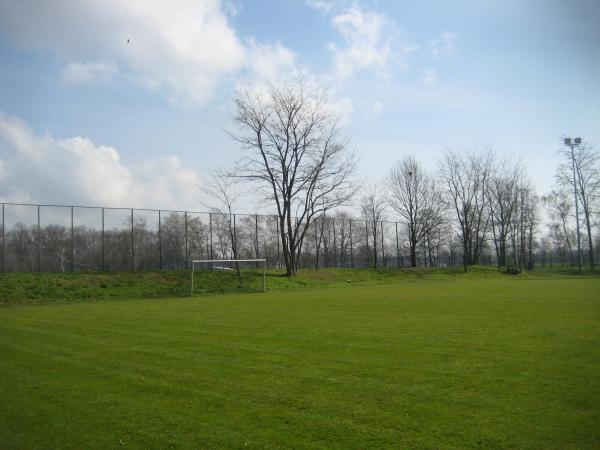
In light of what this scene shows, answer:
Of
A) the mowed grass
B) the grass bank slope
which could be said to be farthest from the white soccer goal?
the mowed grass

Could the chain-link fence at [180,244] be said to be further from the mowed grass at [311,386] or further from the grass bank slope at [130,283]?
the mowed grass at [311,386]

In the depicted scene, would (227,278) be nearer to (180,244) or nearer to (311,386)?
(180,244)

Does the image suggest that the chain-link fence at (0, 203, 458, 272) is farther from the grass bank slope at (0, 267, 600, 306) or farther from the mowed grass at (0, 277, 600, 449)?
the mowed grass at (0, 277, 600, 449)

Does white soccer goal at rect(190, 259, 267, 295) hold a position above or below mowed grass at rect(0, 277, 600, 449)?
above

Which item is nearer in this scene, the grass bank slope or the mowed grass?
the mowed grass

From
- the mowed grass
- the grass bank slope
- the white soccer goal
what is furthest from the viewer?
the white soccer goal

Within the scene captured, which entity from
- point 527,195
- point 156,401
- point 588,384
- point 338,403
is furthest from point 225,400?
point 527,195

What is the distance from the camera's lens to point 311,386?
6.51m

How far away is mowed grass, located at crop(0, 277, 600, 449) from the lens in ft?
15.7

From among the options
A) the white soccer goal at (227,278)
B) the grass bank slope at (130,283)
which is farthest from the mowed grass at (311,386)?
the white soccer goal at (227,278)

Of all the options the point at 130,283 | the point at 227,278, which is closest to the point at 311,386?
the point at 130,283

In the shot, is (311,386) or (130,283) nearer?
(311,386)

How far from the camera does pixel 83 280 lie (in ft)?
97.0

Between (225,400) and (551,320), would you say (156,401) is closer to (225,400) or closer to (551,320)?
(225,400)
